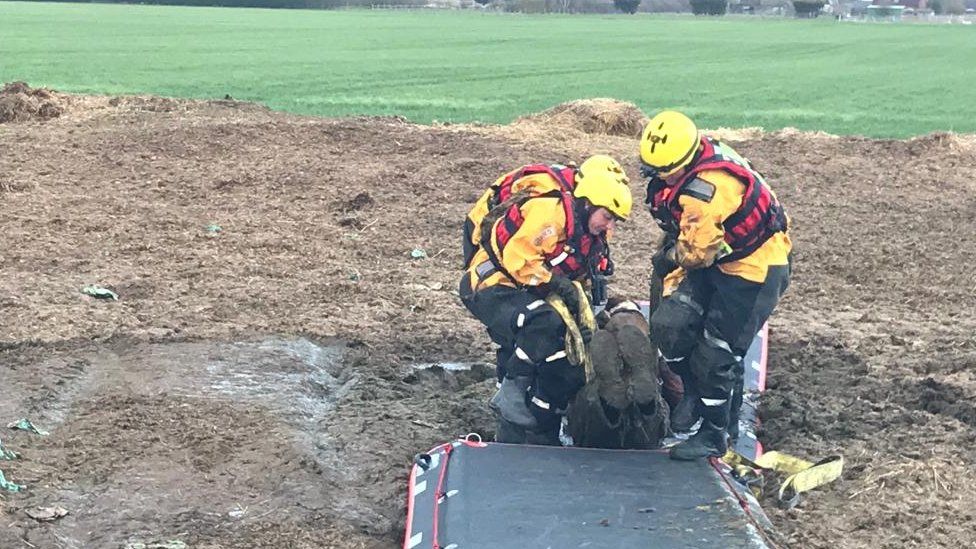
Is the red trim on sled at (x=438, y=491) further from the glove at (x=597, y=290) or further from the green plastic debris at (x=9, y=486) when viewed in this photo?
the green plastic debris at (x=9, y=486)

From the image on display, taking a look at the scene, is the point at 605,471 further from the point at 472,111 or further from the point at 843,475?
the point at 472,111

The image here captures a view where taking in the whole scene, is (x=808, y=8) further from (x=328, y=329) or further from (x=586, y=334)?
(x=586, y=334)

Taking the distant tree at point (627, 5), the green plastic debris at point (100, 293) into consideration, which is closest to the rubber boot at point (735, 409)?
the green plastic debris at point (100, 293)

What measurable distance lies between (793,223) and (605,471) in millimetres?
6804

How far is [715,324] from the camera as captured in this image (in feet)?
23.2

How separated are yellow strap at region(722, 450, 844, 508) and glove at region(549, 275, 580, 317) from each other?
119 cm

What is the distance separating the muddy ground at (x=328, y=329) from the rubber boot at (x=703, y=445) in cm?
55

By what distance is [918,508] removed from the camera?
6227 mm

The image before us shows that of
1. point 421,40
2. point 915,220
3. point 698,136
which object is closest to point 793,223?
point 915,220

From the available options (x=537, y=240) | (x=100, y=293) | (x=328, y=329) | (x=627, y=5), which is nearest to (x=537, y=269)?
(x=537, y=240)

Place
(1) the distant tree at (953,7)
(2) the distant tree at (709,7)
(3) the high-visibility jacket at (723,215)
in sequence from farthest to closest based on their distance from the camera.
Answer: (1) the distant tree at (953,7) → (2) the distant tree at (709,7) → (3) the high-visibility jacket at (723,215)

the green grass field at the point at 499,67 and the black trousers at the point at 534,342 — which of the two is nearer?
the black trousers at the point at 534,342

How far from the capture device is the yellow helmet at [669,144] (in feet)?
21.5

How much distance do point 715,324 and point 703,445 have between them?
754mm
